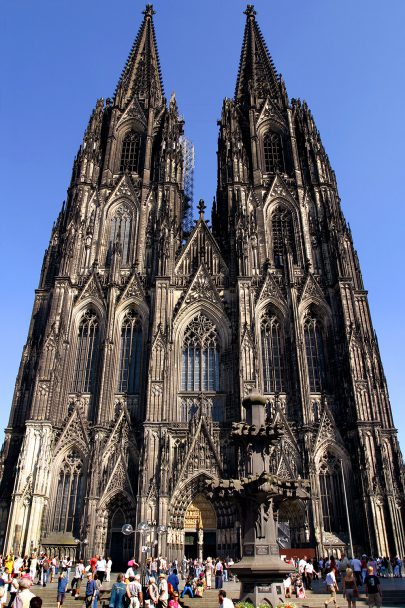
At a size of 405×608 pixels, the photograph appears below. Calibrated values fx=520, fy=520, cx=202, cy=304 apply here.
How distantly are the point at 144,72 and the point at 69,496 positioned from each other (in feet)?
116

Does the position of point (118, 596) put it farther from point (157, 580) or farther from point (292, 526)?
point (292, 526)

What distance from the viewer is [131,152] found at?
3969cm

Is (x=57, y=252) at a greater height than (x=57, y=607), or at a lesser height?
greater

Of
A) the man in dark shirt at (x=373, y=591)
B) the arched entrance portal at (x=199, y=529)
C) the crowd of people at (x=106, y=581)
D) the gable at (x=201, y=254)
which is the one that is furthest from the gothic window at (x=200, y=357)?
the man in dark shirt at (x=373, y=591)

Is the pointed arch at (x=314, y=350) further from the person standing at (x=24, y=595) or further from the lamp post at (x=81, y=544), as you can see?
the person standing at (x=24, y=595)

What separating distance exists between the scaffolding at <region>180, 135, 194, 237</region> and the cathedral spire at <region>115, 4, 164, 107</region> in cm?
736

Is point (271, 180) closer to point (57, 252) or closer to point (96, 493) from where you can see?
point (57, 252)

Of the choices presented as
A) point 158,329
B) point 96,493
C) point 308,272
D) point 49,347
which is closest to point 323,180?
point 308,272

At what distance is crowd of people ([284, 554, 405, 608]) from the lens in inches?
528

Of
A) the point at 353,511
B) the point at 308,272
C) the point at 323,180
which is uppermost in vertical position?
the point at 323,180

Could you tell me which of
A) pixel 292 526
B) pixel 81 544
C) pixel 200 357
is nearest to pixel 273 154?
pixel 200 357

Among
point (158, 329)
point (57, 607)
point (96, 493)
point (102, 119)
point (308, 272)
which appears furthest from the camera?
point (102, 119)

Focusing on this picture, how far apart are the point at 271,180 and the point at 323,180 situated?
11.9ft

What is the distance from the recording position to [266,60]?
4666cm
